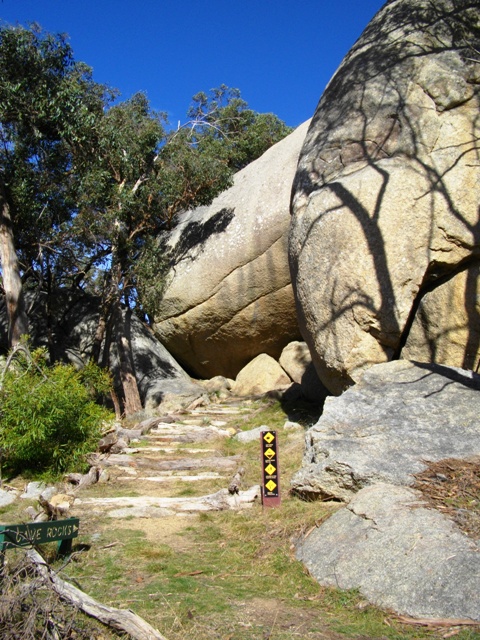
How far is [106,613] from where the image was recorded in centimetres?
343

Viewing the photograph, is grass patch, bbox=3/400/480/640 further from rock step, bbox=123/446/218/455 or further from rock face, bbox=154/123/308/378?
rock face, bbox=154/123/308/378

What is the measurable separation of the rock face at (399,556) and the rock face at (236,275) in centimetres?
867

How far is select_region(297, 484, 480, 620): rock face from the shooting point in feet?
12.7

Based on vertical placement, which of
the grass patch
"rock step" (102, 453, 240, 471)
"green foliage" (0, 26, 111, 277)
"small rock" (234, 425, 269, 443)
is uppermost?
"green foliage" (0, 26, 111, 277)

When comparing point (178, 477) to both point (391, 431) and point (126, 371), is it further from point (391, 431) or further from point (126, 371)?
point (126, 371)

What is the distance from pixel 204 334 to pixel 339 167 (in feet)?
21.6

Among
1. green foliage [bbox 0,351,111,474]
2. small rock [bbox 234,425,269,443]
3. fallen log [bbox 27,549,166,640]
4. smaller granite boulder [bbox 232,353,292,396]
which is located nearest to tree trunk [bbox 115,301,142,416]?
smaller granite boulder [bbox 232,353,292,396]

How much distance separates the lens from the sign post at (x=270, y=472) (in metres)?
6.30

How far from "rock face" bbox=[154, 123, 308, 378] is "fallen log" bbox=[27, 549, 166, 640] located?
10.4 meters

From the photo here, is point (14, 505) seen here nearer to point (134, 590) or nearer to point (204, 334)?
point (134, 590)

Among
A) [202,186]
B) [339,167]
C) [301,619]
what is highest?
[202,186]

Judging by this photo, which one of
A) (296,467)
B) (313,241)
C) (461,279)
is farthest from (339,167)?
(296,467)

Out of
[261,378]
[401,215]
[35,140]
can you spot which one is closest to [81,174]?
[35,140]

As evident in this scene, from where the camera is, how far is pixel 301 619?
3.93 meters
